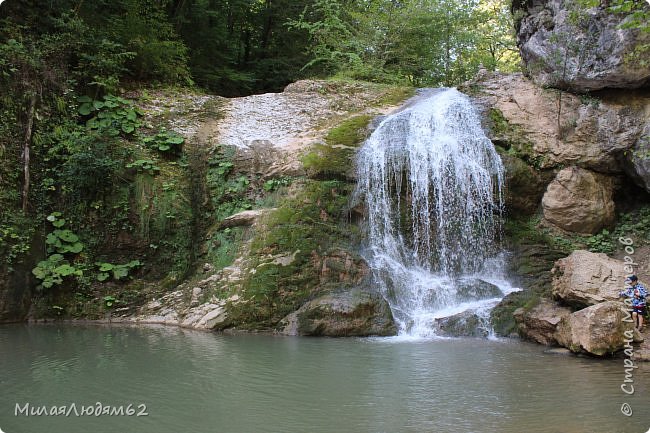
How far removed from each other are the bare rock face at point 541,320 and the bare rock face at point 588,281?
243 millimetres

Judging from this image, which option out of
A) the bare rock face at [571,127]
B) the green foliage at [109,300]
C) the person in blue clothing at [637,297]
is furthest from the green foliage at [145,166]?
the person in blue clothing at [637,297]

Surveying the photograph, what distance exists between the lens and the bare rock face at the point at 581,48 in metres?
9.77

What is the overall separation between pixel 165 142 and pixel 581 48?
30.5 feet

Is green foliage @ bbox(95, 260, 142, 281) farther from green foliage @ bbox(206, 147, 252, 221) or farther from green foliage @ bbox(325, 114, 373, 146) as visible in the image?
green foliage @ bbox(325, 114, 373, 146)

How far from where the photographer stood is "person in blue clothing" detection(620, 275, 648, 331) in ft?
21.7

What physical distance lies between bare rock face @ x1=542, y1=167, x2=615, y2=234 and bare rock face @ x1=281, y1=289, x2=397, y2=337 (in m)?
4.68

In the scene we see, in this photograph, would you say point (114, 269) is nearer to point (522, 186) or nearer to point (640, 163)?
point (522, 186)

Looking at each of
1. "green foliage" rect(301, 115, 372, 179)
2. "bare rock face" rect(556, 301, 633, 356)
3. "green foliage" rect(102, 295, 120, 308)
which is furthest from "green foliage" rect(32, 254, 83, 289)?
"bare rock face" rect(556, 301, 633, 356)

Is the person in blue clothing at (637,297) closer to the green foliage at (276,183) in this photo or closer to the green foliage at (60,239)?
the green foliage at (276,183)

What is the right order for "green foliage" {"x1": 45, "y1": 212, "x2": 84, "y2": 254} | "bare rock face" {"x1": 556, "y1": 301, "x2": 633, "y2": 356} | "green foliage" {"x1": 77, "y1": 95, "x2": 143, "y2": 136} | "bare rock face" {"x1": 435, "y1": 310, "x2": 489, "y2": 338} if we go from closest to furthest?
"bare rock face" {"x1": 556, "y1": 301, "x2": 633, "y2": 356} → "bare rock face" {"x1": 435, "y1": 310, "x2": 489, "y2": 338} → "green foliage" {"x1": 45, "y1": 212, "x2": 84, "y2": 254} → "green foliage" {"x1": 77, "y1": 95, "x2": 143, "y2": 136}

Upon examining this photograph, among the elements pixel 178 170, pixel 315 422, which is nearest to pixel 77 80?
pixel 178 170

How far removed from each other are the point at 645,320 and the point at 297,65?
43.7 feet

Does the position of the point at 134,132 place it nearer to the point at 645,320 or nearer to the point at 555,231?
the point at 555,231

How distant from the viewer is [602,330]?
6.06m
